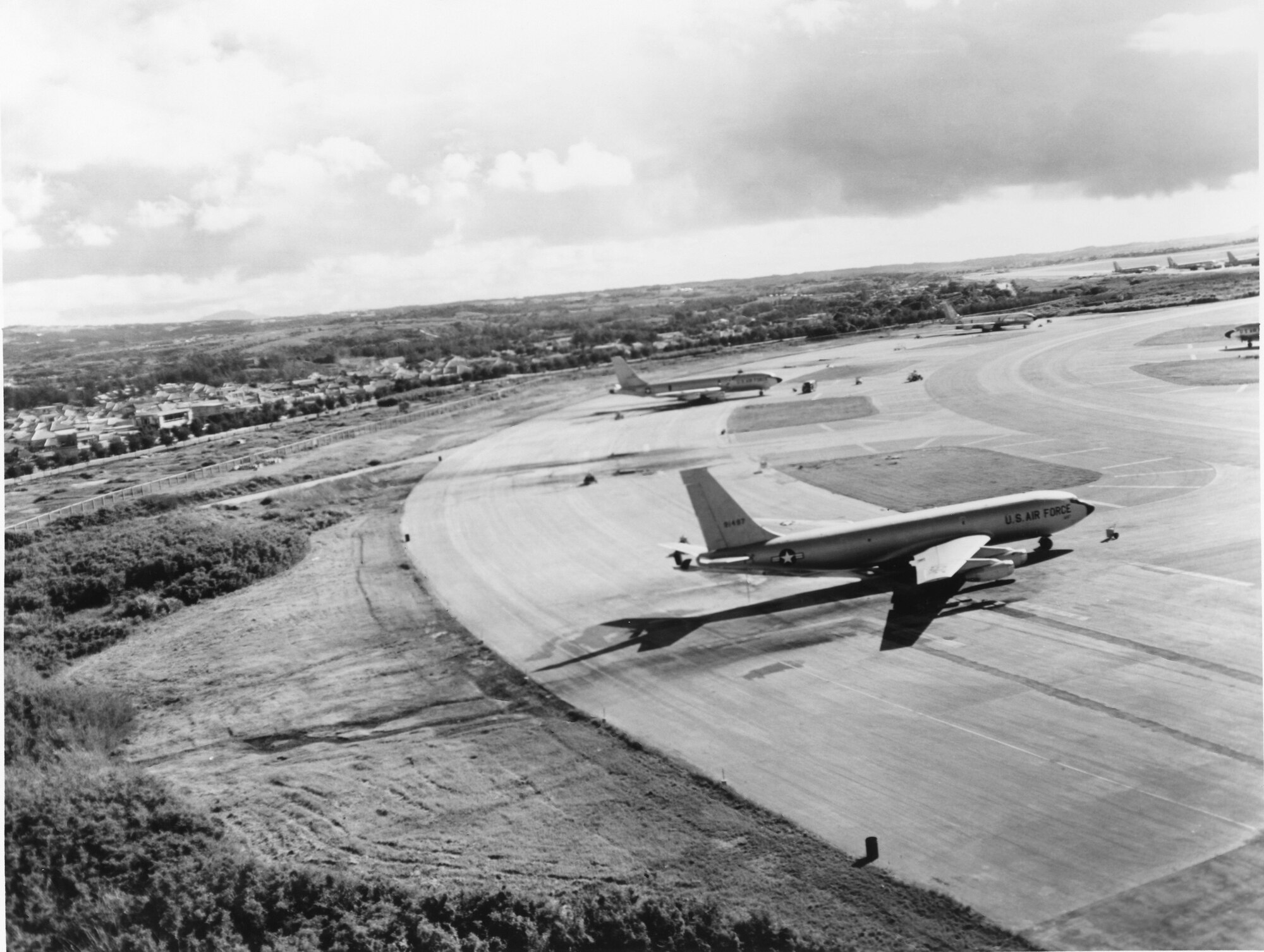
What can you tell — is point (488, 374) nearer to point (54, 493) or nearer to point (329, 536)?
point (54, 493)

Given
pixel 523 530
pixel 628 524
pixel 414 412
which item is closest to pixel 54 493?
pixel 414 412

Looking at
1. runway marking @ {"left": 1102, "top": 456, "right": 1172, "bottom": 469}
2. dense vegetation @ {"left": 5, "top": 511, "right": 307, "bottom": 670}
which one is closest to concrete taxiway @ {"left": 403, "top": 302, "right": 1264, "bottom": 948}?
runway marking @ {"left": 1102, "top": 456, "right": 1172, "bottom": 469}

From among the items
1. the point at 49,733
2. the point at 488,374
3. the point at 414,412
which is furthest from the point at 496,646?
the point at 488,374

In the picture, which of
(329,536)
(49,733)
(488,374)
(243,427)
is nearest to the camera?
(49,733)

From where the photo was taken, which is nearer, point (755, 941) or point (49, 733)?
point (755, 941)

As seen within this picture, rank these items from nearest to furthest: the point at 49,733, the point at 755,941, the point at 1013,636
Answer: the point at 755,941 < the point at 49,733 < the point at 1013,636

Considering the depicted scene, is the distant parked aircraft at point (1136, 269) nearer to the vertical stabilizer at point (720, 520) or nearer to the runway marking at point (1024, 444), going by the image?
the runway marking at point (1024, 444)

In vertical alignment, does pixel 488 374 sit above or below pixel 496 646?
above

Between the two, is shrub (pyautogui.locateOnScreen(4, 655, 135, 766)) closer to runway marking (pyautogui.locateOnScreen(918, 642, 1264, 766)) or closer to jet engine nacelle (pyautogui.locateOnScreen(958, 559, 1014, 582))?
runway marking (pyautogui.locateOnScreen(918, 642, 1264, 766))
